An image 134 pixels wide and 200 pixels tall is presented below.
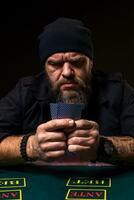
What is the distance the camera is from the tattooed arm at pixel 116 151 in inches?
54.1

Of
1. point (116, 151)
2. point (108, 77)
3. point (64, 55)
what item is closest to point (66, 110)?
point (116, 151)

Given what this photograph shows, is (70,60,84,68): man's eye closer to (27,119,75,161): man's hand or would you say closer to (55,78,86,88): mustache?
(55,78,86,88): mustache

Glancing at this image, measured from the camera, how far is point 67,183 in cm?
121

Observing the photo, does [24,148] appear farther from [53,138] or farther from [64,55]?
[64,55]

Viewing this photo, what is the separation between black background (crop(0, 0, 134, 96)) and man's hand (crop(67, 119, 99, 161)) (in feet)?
7.22

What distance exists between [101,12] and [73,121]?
2322 millimetres

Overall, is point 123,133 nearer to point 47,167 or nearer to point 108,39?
point 47,167

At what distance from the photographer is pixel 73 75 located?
5.07 ft

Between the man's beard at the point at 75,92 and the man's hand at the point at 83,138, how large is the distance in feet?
0.92

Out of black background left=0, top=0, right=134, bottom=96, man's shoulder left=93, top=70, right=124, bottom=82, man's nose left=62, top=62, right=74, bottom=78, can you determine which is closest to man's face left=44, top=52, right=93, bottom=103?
man's nose left=62, top=62, right=74, bottom=78

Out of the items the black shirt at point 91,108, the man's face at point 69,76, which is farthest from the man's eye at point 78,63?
the black shirt at point 91,108

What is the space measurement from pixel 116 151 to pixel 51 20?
2150mm

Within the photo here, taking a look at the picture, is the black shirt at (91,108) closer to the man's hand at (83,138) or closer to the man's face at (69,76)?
the man's face at (69,76)

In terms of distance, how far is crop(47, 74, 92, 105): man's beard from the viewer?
5.03 feet
